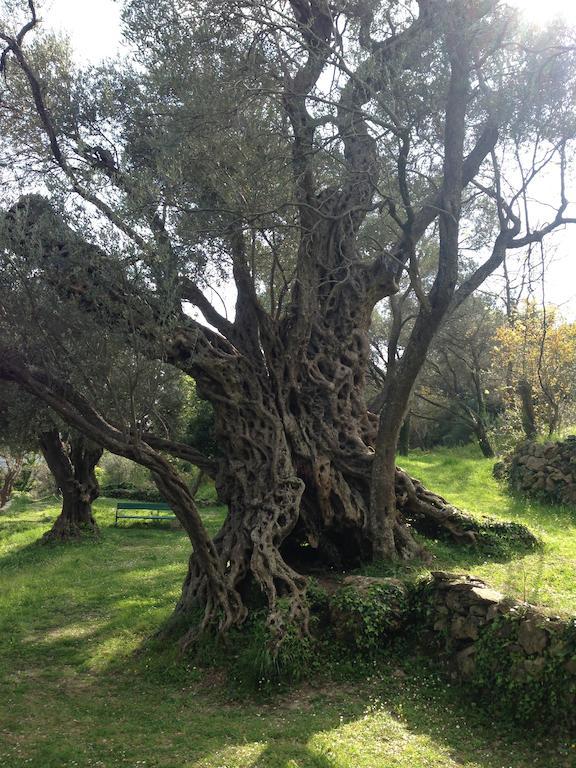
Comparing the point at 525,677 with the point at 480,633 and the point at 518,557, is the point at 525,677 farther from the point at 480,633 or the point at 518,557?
the point at 518,557

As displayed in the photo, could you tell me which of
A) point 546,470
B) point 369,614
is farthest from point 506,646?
point 546,470

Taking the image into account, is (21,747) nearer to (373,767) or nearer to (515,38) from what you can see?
(373,767)

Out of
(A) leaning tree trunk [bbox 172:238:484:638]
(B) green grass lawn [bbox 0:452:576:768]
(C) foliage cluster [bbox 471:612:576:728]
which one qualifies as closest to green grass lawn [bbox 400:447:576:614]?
(B) green grass lawn [bbox 0:452:576:768]

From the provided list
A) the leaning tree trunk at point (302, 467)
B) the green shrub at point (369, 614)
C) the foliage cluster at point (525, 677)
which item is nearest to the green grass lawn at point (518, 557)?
the foliage cluster at point (525, 677)

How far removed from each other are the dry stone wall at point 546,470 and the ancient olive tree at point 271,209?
221 inches

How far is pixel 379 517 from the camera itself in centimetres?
1100

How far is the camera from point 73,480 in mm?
20797

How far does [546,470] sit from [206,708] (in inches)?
491

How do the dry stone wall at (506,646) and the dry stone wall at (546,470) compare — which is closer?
the dry stone wall at (506,646)

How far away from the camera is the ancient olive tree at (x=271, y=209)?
8852 millimetres

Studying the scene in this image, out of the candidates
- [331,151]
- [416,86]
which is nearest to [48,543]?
[331,151]

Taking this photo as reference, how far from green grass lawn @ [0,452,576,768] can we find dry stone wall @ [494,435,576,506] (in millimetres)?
2886

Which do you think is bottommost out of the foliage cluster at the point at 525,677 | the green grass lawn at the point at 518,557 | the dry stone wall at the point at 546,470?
the foliage cluster at the point at 525,677

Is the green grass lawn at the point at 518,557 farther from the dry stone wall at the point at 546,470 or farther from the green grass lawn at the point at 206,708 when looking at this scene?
the dry stone wall at the point at 546,470
